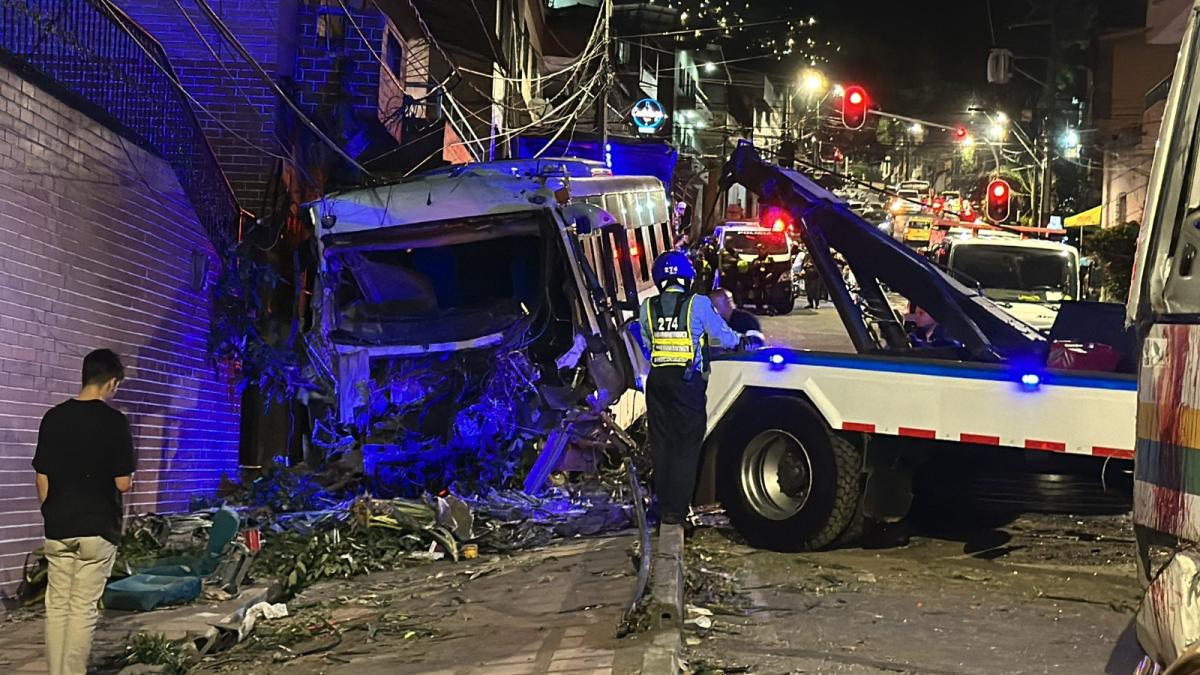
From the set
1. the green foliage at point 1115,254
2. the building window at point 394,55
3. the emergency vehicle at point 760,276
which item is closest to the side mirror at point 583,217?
the building window at point 394,55

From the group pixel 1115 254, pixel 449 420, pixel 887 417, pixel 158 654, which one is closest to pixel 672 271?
pixel 887 417

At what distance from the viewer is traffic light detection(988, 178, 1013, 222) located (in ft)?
96.1

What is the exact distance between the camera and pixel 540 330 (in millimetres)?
9492

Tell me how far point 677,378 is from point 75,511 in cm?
383

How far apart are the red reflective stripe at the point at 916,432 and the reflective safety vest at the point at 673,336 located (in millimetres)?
1403

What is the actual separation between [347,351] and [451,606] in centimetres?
311

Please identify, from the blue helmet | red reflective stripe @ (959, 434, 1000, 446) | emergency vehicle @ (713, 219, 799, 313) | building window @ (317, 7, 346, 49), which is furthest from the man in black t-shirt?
emergency vehicle @ (713, 219, 799, 313)

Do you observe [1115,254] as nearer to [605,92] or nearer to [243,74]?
[605,92]

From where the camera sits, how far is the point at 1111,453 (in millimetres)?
6379

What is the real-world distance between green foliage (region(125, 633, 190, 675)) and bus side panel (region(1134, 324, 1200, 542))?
439 cm

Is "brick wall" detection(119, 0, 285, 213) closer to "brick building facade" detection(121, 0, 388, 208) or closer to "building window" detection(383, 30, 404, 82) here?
"brick building facade" detection(121, 0, 388, 208)

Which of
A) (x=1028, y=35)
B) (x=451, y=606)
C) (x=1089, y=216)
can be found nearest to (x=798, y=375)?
(x=451, y=606)

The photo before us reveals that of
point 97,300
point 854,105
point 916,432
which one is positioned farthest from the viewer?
point 854,105

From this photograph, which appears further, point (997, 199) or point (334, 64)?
point (997, 199)
